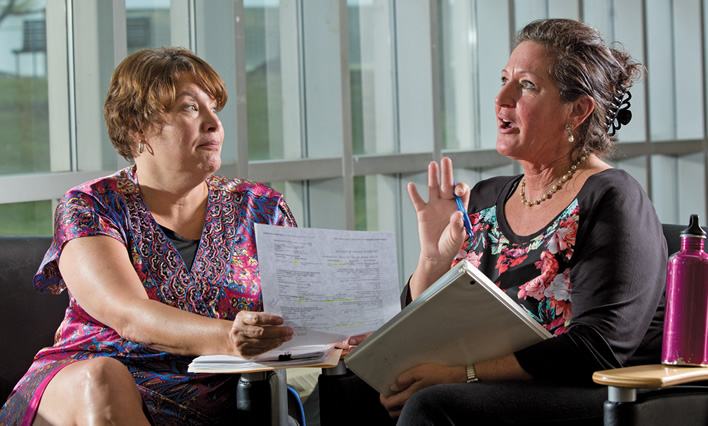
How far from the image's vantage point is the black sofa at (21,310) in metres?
1.98

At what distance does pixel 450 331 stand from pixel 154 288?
→ 78 centimetres

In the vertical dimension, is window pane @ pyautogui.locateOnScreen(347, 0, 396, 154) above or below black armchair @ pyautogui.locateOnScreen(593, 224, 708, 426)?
above

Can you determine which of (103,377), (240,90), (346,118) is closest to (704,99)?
(346,118)

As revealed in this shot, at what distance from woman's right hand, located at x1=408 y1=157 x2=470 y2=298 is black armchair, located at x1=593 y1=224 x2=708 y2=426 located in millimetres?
499

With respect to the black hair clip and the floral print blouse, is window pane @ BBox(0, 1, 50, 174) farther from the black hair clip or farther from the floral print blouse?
the black hair clip

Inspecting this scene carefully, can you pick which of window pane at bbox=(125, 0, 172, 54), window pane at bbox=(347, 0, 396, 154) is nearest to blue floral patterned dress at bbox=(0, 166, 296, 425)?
window pane at bbox=(125, 0, 172, 54)

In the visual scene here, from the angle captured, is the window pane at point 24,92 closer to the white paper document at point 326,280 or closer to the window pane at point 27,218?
the window pane at point 27,218

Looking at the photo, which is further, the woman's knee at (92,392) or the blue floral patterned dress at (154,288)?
the blue floral patterned dress at (154,288)

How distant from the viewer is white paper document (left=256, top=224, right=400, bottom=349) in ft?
5.41

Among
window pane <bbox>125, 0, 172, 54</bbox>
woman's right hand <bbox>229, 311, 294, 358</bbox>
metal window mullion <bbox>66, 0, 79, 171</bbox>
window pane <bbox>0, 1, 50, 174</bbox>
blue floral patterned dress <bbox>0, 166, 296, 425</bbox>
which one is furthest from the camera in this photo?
window pane <bbox>125, 0, 172, 54</bbox>

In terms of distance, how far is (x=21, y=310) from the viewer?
2.01 m

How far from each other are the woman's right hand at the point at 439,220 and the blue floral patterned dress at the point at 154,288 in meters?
0.48

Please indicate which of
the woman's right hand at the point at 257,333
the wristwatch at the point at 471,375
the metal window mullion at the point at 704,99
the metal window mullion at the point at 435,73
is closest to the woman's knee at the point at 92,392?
the woman's right hand at the point at 257,333

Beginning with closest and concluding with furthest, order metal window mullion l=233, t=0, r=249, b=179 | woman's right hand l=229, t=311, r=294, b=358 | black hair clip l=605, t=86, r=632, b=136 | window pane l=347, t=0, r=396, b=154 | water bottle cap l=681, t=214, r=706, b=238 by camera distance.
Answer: water bottle cap l=681, t=214, r=706, b=238, woman's right hand l=229, t=311, r=294, b=358, black hair clip l=605, t=86, r=632, b=136, metal window mullion l=233, t=0, r=249, b=179, window pane l=347, t=0, r=396, b=154
